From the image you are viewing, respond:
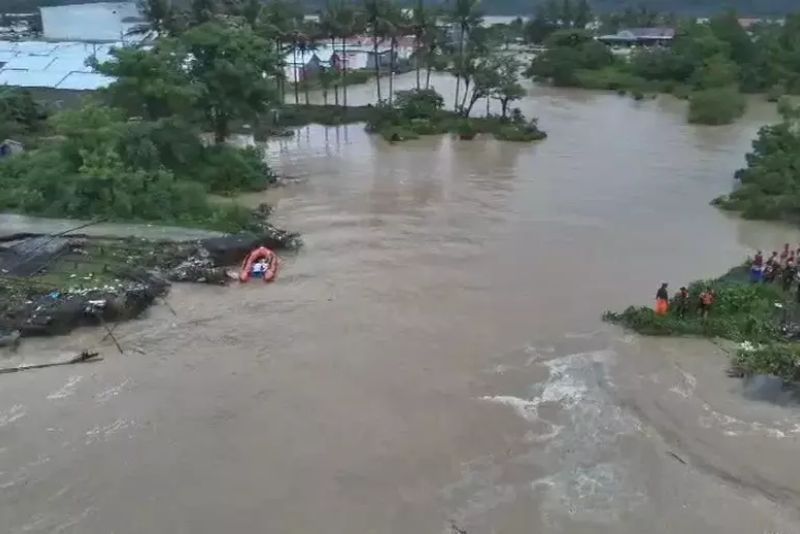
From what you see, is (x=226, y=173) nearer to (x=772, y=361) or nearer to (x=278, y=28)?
(x=278, y=28)

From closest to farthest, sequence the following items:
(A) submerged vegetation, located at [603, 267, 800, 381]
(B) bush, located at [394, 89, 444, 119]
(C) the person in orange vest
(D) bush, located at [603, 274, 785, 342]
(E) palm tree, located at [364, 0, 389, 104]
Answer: (A) submerged vegetation, located at [603, 267, 800, 381] → (D) bush, located at [603, 274, 785, 342] → (C) the person in orange vest → (B) bush, located at [394, 89, 444, 119] → (E) palm tree, located at [364, 0, 389, 104]

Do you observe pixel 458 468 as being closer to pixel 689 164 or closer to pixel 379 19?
pixel 689 164

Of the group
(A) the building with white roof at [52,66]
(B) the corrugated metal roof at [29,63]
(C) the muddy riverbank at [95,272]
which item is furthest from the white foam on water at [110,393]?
(B) the corrugated metal roof at [29,63]

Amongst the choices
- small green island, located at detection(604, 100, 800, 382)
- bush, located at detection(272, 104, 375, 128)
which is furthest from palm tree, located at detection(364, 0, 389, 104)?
small green island, located at detection(604, 100, 800, 382)

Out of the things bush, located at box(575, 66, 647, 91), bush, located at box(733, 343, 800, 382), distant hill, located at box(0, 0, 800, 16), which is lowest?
bush, located at box(733, 343, 800, 382)

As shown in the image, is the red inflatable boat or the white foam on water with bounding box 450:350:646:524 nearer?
the white foam on water with bounding box 450:350:646:524

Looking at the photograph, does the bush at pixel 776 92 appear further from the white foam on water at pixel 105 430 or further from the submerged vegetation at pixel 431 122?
the white foam on water at pixel 105 430

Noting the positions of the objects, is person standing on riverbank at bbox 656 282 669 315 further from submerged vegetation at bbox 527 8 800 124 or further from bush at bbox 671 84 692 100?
bush at bbox 671 84 692 100
